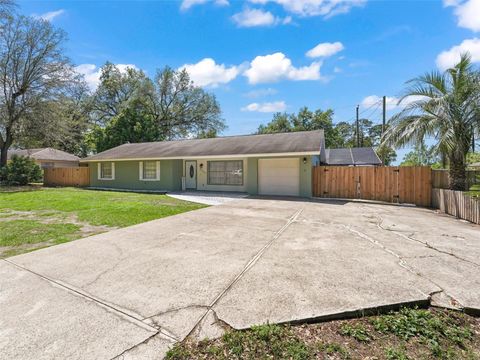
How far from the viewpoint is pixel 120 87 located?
33.2 metres

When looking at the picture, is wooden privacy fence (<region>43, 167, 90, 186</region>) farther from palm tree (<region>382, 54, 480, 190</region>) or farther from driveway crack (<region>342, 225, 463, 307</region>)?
palm tree (<region>382, 54, 480, 190</region>)

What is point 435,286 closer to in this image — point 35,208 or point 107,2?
point 35,208

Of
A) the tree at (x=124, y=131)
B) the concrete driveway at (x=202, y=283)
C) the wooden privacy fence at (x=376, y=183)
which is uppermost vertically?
the tree at (x=124, y=131)

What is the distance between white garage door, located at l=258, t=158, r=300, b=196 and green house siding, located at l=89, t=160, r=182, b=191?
5.61 meters

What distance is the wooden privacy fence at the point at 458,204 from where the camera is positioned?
7.45m

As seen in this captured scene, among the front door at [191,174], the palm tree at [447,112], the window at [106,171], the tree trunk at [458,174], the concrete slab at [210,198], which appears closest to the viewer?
the palm tree at [447,112]

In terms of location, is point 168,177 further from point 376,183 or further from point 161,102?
point 161,102

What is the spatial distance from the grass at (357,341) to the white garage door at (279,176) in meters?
11.1

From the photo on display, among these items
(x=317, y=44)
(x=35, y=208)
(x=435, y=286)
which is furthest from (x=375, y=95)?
(x=35, y=208)

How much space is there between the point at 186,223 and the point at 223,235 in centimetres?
171

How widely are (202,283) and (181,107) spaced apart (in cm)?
3337

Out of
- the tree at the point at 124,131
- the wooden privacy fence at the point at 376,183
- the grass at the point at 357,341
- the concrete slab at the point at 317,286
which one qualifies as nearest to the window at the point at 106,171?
the tree at the point at 124,131

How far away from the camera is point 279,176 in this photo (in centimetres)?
1387

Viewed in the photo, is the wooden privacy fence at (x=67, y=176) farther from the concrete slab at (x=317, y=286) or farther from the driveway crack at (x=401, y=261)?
A: the driveway crack at (x=401, y=261)
